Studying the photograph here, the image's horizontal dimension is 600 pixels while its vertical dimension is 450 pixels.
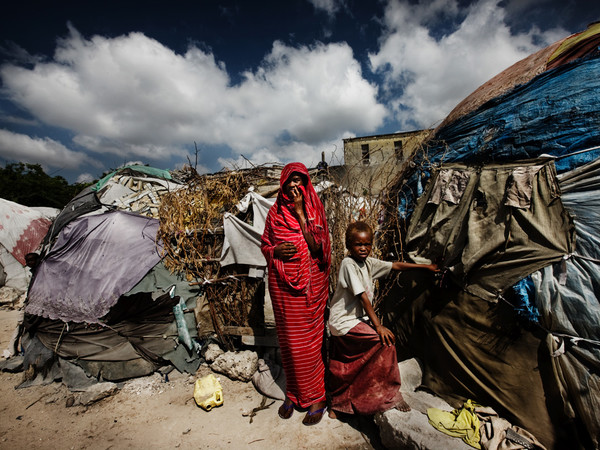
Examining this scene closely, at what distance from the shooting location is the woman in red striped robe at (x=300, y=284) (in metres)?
2.61

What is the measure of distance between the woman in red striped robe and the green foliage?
57.3 ft

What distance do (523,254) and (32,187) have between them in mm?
24173

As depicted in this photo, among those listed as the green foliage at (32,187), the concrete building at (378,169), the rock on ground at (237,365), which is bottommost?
the rock on ground at (237,365)

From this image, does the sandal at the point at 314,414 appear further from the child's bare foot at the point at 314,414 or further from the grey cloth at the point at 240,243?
the grey cloth at the point at 240,243

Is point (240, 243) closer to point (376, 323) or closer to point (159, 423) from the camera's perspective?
point (159, 423)

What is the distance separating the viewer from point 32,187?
57.4 feet

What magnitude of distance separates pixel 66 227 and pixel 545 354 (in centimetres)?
625

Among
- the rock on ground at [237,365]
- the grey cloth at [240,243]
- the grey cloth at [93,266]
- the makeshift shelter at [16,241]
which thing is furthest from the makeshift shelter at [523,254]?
the makeshift shelter at [16,241]

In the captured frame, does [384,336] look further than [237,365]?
No

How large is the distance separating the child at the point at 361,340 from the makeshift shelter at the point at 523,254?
526 millimetres

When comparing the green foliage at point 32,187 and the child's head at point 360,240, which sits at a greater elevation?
the green foliage at point 32,187

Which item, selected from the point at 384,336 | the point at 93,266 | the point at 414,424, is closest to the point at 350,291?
the point at 384,336

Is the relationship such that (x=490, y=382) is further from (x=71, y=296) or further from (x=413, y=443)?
(x=71, y=296)

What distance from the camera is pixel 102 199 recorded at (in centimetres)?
552
